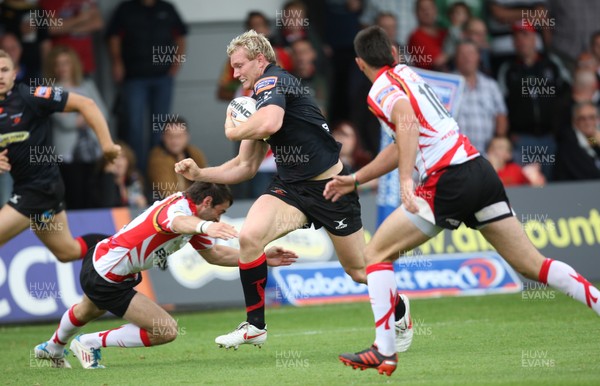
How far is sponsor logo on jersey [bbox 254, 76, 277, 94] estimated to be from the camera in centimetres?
903

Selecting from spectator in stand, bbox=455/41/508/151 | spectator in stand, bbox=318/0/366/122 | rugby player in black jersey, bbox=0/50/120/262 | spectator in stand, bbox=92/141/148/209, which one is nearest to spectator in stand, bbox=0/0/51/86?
spectator in stand, bbox=92/141/148/209

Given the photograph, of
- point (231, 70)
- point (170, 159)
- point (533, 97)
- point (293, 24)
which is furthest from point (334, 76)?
point (170, 159)

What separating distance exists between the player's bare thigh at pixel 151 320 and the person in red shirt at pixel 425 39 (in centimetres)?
867

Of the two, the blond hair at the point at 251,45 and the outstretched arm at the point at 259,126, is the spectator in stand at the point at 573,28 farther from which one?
the outstretched arm at the point at 259,126

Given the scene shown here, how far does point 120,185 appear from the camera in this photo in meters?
15.2

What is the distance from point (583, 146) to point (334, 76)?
4063 mm

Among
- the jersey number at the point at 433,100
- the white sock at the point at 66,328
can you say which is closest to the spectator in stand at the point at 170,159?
the white sock at the point at 66,328

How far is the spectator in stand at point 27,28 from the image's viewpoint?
15961mm

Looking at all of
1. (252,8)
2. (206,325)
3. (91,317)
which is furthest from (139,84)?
(91,317)

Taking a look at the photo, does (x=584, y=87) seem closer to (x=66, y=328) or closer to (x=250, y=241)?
(x=250, y=241)

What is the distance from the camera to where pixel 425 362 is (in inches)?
345

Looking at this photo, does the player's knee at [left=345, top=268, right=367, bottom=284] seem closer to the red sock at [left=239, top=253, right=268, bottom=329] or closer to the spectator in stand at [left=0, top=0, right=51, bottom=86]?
the red sock at [left=239, top=253, right=268, bottom=329]

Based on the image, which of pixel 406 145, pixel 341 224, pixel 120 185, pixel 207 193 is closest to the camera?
pixel 406 145

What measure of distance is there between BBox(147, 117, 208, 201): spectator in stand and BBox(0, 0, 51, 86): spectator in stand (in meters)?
2.18
